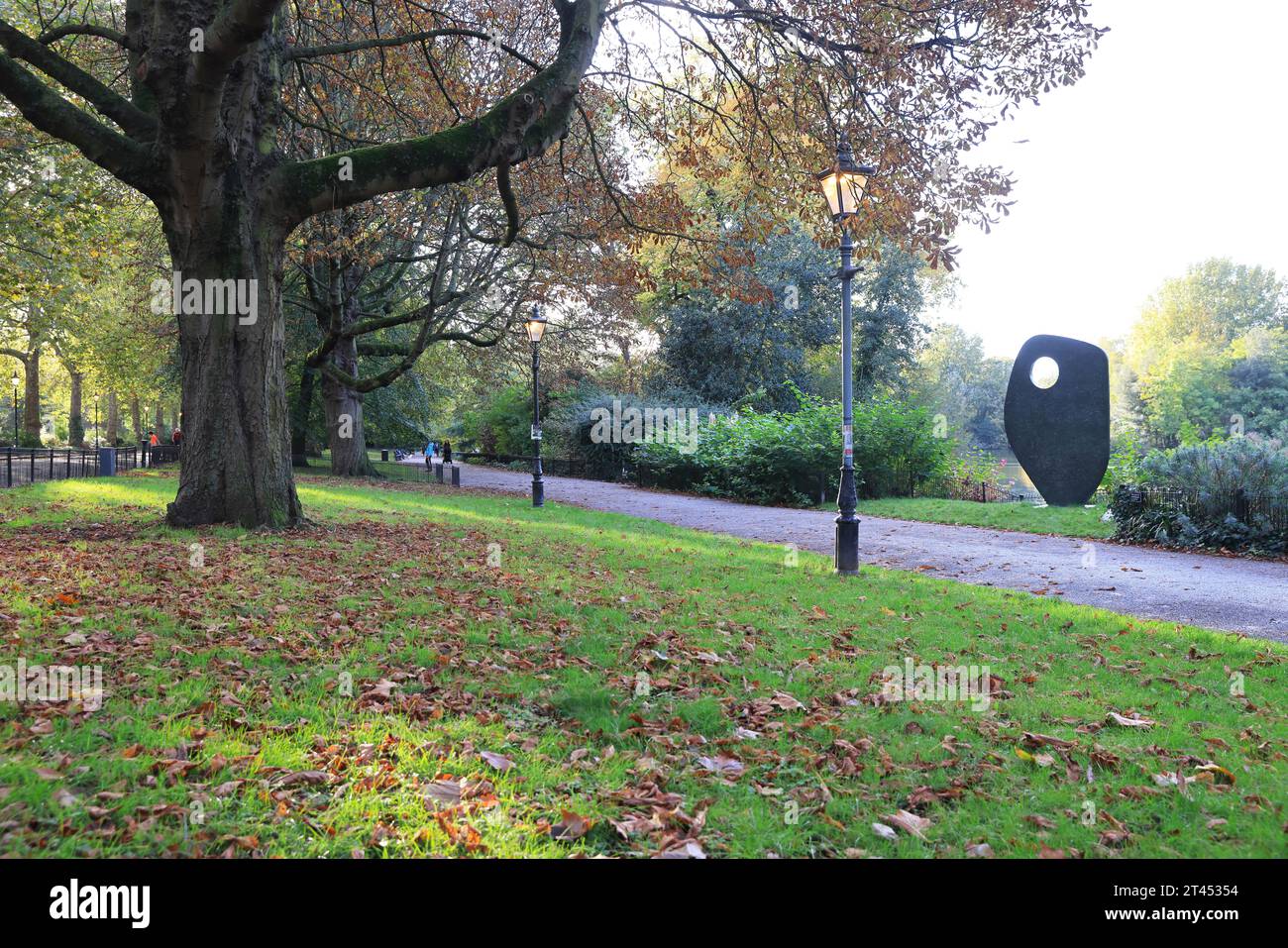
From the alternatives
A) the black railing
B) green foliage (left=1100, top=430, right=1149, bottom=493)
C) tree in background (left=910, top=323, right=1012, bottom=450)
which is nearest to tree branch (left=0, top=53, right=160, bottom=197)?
green foliage (left=1100, top=430, right=1149, bottom=493)

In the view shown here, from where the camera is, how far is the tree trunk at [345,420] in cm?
2477

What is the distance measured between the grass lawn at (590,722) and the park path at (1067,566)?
1410mm

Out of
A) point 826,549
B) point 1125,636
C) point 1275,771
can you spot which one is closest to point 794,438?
point 826,549

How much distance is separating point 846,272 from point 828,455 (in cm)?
1197

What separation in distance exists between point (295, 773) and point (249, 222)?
791 centimetres

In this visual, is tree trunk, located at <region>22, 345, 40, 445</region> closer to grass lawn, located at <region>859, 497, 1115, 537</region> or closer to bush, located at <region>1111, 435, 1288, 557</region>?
grass lawn, located at <region>859, 497, 1115, 537</region>

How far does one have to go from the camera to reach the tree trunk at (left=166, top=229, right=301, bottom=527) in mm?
8836

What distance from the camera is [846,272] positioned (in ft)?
31.0

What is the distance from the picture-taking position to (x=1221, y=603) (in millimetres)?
7980

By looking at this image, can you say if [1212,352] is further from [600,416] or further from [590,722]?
[590,722]

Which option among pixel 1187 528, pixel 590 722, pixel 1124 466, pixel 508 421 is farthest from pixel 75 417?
pixel 1187 528

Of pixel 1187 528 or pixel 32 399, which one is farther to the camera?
pixel 32 399

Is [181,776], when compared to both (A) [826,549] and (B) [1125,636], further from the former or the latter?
(A) [826,549]

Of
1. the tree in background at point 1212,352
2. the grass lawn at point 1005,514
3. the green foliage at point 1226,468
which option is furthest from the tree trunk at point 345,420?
the tree in background at point 1212,352
